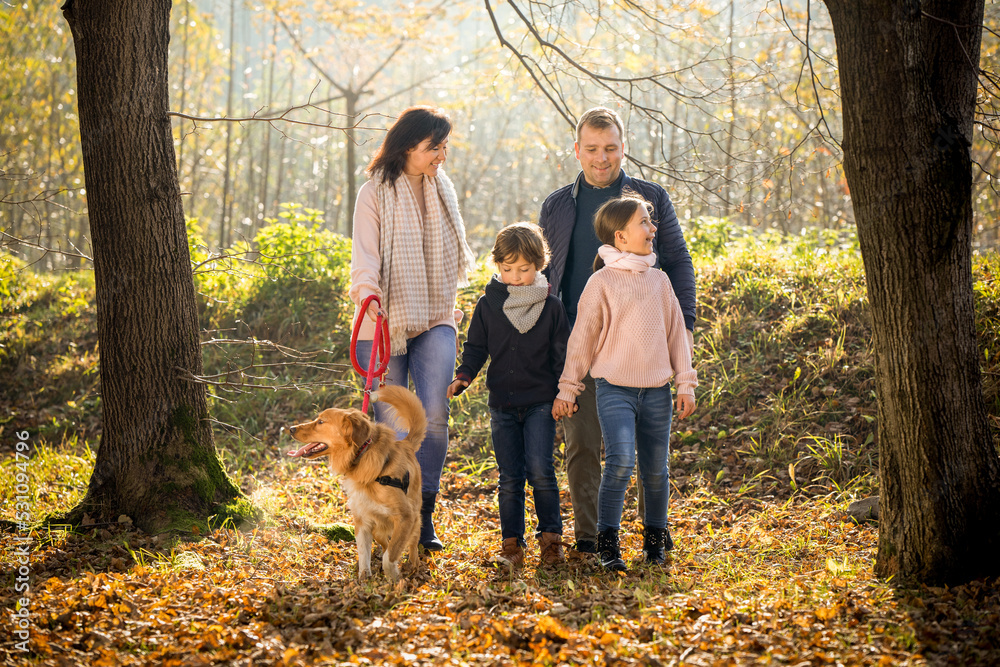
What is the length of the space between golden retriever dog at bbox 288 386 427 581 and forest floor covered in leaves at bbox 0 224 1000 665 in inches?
9.7

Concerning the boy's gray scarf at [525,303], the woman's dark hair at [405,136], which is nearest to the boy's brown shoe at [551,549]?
the boy's gray scarf at [525,303]

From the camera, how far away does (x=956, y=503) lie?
11.1ft

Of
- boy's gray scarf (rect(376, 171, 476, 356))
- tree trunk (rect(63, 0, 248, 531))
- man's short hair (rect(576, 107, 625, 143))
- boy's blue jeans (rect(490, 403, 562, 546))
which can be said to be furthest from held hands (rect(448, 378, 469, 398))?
tree trunk (rect(63, 0, 248, 531))

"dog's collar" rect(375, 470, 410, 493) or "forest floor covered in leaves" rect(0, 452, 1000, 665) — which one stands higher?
"dog's collar" rect(375, 470, 410, 493)

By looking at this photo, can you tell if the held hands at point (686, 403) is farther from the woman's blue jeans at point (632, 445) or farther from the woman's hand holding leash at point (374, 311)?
the woman's hand holding leash at point (374, 311)

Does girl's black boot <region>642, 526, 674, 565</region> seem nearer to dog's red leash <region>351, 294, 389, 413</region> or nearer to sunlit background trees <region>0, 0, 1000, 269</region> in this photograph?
dog's red leash <region>351, 294, 389, 413</region>

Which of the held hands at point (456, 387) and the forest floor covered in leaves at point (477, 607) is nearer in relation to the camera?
the forest floor covered in leaves at point (477, 607)

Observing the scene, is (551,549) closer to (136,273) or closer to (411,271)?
(411,271)

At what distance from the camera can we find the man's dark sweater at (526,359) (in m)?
4.20

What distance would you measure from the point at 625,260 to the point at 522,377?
2.92 ft

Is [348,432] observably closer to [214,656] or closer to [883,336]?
[214,656]

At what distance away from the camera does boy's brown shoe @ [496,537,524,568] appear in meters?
4.21

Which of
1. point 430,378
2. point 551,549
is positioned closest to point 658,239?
point 430,378

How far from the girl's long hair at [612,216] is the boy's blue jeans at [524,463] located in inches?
39.1
